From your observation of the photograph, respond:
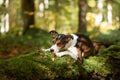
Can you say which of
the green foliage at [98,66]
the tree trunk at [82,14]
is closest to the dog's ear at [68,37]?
the green foliage at [98,66]

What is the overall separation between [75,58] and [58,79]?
56 cm

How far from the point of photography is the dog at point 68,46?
5.34 meters

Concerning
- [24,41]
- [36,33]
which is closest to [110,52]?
[24,41]

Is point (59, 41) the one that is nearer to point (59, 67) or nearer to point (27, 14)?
point (59, 67)

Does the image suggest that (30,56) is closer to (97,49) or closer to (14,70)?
(14,70)

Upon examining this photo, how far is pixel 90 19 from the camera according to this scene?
106ft

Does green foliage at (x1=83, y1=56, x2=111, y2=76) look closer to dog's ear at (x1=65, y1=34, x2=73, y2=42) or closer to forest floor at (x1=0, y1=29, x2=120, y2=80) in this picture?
forest floor at (x1=0, y1=29, x2=120, y2=80)

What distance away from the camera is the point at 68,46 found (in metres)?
5.46

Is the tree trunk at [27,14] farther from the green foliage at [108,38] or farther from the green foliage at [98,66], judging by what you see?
the green foliage at [98,66]

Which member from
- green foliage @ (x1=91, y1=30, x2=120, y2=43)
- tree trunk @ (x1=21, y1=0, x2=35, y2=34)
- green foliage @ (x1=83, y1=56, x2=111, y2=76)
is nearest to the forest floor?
green foliage @ (x1=83, y1=56, x2=111, y2=76)

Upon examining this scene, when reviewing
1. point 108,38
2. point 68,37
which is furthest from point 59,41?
point 108,38

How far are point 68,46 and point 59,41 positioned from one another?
0.24m

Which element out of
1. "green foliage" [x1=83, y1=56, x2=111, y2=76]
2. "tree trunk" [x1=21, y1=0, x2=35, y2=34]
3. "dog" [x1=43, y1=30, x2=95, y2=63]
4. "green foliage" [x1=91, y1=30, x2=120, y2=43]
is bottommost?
"green foliage" [x1=91, y1=30, x2=120, y2=43]

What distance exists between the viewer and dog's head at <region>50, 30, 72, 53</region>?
5.32m
